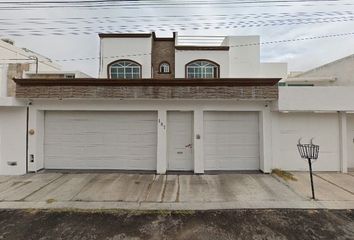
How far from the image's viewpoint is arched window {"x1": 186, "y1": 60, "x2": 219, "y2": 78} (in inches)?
688

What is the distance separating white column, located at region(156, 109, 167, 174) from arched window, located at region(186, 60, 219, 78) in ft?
31.3

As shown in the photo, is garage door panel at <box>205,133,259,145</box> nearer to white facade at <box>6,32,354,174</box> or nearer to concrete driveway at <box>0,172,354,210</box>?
white facade at <box>6,32,354,174</box>

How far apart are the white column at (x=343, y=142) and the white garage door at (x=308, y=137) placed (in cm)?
13

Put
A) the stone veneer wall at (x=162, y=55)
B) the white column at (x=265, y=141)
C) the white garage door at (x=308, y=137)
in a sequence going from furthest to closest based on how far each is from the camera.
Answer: the stone veneer wall at (x=162, y=55), the white garage door at (x=308, y=137), the white column at (x=265, y=141)

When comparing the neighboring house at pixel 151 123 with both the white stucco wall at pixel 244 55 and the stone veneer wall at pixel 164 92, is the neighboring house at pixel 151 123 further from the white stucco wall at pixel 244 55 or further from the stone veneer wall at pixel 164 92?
the white stucco wall at pixel 244 55

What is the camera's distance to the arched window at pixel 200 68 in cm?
1747

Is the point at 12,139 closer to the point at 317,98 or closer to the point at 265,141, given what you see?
the point at 265,141

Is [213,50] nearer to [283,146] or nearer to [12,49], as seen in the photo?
[283,146]

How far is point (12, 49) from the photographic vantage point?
2203 centimetres

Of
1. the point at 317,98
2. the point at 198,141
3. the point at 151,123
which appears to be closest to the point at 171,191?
the point at 198,141

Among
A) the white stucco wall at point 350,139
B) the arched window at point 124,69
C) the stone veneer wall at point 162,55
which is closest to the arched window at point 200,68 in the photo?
the stone veneer wall at point 162,55

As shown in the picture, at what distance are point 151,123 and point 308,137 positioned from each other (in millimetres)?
6268

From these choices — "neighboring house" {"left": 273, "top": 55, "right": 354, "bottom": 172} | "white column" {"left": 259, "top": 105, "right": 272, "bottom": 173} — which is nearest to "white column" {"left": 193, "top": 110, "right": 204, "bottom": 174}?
"white column" {"left": 259, "top": 105, "right": 272, "bottom": 173}

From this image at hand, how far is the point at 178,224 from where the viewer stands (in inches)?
191
